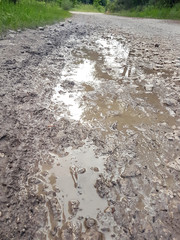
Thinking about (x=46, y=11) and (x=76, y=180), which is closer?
(x=76, y=180)

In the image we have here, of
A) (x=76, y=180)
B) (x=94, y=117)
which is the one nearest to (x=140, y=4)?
(x=94, y=117)

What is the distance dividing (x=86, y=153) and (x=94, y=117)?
1.90 ft

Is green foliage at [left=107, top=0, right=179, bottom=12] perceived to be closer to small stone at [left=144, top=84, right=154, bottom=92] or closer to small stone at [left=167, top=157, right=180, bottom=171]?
small stone at [left=144, top=84, right=154, bottom=92]

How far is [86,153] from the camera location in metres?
1.60

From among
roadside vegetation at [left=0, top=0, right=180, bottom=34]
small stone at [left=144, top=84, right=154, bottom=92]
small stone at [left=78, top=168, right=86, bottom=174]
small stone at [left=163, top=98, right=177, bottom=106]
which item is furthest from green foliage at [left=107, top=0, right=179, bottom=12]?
small stone at [left=78, top=168, right=86, bottom=174]

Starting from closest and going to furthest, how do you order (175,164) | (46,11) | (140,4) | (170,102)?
(175,164)
(170,102)
(46,11)
(140,4)

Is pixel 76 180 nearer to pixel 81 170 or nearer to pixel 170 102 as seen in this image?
pixel 81 170

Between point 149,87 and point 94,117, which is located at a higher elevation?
point 149,87

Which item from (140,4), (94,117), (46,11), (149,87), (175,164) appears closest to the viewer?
(175,164)

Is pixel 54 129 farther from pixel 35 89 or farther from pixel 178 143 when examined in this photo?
pixel 178 143

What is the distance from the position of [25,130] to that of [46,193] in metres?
0.68

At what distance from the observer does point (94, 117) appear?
2.08 meters

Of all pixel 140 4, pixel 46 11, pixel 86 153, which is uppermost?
pixel 140 4

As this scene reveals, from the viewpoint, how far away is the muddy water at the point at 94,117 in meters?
1.20
